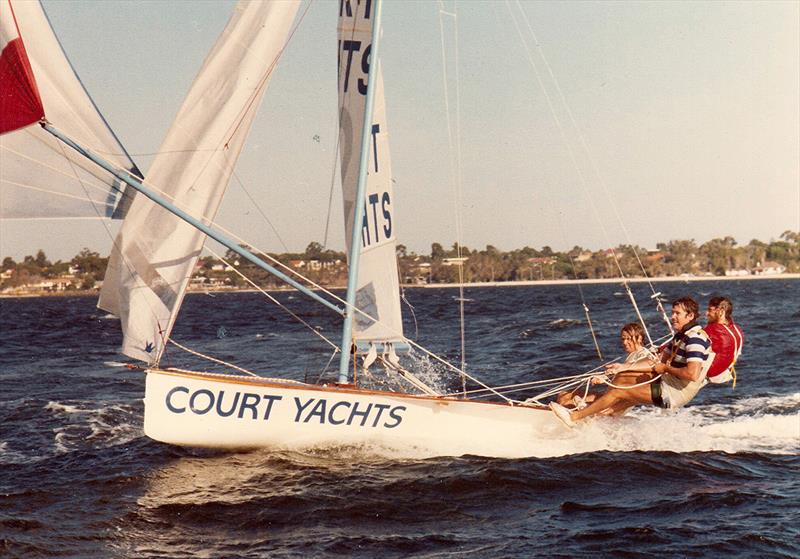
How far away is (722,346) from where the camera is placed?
28.7 feet

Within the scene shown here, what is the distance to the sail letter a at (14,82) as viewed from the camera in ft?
26.3

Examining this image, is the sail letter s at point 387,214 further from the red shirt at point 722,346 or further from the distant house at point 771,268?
the distant house at point 771,268

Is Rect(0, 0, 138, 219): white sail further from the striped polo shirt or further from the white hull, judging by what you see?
the striped polo shirt

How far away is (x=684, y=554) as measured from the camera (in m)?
6.34

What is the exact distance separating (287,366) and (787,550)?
13.9 meters

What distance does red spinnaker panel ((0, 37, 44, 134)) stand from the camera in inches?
317

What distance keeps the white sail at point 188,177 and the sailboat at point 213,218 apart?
1 centimetres

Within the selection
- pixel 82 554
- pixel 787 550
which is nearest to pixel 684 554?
pixel 787 550

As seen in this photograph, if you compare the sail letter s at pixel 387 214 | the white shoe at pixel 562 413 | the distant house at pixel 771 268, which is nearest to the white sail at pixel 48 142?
the sail letter s at pixel 387 214

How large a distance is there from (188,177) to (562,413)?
462 centimetres

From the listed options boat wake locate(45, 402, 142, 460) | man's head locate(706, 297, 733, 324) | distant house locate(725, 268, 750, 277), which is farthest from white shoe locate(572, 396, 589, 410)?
distant house locate(725, 268, 750, 277)

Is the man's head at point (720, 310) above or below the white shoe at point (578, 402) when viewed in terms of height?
above

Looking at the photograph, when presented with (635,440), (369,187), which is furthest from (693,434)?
(369,187)

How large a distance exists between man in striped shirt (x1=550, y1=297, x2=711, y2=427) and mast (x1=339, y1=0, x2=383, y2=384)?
2293mm
